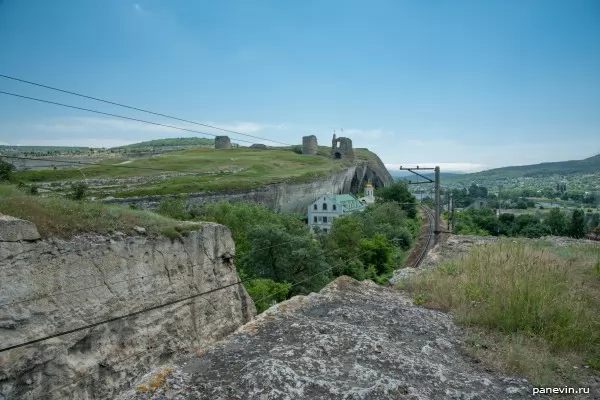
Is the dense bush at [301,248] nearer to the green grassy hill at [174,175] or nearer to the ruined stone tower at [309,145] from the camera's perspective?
the green grassy hill at [174,175]

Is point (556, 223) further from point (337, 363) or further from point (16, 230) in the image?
point (16, 230)

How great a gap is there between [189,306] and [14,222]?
444cm

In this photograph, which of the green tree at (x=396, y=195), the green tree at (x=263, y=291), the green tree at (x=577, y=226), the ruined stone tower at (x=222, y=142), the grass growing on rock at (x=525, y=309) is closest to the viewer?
the grass growing on rock at (x=525, y=309)

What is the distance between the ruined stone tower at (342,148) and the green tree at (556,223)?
49.2 meters

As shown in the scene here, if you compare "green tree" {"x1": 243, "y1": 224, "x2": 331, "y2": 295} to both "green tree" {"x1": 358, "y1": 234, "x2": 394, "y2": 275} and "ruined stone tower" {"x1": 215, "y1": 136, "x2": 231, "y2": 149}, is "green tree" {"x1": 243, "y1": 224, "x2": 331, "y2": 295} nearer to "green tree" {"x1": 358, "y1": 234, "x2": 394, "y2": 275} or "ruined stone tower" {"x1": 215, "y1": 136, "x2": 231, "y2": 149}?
"green tree" {"x1": 358, "y1": 234, "x2": 394, "y2": 275}

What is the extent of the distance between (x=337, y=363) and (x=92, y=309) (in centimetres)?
646

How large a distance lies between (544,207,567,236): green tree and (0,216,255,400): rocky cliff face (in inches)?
1423

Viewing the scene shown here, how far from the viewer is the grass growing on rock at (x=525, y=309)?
133 inches

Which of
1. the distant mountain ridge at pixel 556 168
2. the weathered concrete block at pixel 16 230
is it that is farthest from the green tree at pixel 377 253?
the distant mountain ridge at pixel 556 168

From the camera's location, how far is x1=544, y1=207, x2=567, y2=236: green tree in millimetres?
36266

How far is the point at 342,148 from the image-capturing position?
86375 millimetres

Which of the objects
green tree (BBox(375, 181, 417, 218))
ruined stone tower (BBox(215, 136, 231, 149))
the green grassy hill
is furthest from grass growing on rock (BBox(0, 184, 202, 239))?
ruined stone tower (BBox(215, 136, 231, 149))

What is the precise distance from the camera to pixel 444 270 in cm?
617

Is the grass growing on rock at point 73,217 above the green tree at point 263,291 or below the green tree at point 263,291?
above
